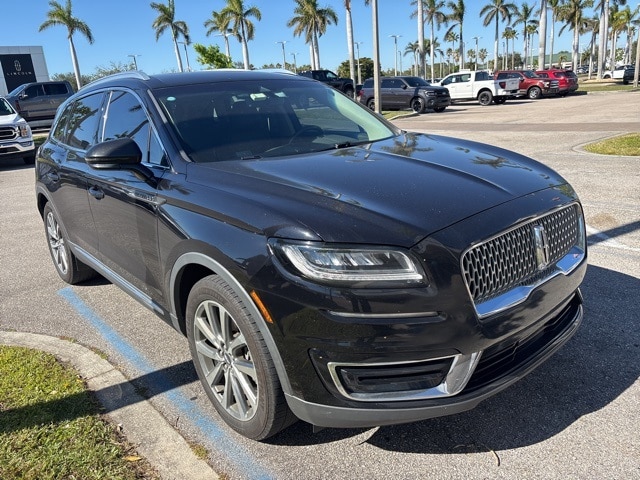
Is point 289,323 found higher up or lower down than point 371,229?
lower down

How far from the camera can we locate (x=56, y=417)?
117 inches

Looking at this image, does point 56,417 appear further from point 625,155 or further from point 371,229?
point 625,155

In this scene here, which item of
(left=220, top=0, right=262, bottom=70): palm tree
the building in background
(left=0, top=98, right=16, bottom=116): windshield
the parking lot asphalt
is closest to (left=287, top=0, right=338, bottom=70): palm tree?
(left=220, top=0, right=262, bottom=70): palm tree

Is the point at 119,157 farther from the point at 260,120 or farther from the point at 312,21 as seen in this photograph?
the point at 312,21

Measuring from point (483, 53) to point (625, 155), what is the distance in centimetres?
15219

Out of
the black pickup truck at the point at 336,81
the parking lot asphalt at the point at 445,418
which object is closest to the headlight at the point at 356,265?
the parking lot asphalt at the point at 445,418

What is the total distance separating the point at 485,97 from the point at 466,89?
138 centimetres

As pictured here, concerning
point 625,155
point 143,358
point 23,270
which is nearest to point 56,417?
point 143,358

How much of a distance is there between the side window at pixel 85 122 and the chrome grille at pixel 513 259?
123 inches

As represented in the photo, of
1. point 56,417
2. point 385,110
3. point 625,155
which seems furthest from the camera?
point 385,110

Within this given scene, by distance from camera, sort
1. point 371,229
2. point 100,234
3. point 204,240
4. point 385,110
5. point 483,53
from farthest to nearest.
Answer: point 483,53, point 385,110, point 100,234, point 204,240, point 371,229

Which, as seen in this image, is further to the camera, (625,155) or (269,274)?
(625,155)

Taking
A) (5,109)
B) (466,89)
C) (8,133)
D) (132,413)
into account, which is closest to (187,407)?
(132,413)

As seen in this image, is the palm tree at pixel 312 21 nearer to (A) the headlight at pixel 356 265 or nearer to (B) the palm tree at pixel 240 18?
(B) the palm tree at pixel 240 18
